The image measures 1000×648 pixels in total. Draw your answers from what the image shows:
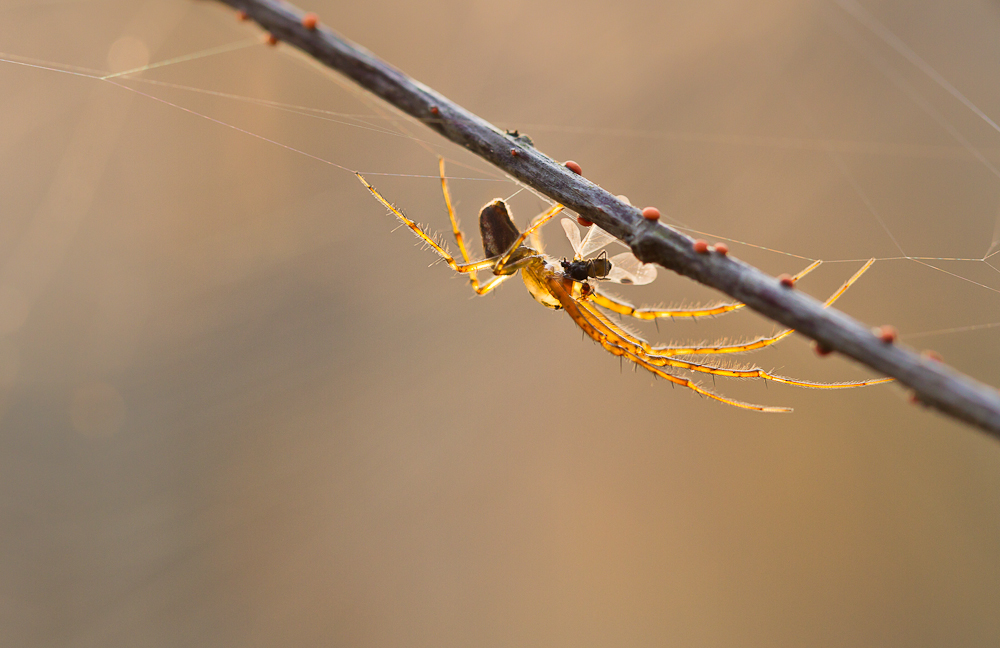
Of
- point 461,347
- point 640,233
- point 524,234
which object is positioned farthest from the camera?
point 461,347

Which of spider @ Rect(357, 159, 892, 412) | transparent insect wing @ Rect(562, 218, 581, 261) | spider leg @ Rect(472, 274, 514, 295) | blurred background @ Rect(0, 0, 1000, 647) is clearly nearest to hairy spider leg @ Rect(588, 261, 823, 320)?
spider @ Rect(357, 159, 892, 412)

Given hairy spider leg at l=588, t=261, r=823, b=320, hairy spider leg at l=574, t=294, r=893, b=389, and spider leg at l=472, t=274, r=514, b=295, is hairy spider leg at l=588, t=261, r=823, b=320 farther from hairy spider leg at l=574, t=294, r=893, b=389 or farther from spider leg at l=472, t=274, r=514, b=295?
spider leg at l=472, t=274, r=514, b=295

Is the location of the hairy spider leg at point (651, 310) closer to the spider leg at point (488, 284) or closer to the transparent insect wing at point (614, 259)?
the transparent insect wing at point (614, 259)

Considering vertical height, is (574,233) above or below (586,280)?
above

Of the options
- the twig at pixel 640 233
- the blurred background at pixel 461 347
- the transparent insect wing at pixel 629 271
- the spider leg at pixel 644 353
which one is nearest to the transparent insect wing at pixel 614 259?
the transparent insect wing at pixel 629 271

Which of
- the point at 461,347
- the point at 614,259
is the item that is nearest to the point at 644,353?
the point at 614,259

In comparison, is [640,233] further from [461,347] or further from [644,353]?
[461,347]
